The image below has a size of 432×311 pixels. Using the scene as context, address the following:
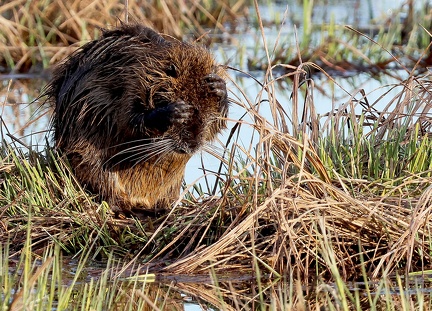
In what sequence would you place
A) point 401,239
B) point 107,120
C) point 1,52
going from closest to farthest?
point 401,239 → point 107,120 → point 1,52

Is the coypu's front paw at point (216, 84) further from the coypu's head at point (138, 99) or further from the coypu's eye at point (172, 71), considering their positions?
the coypu's eye at point (172, 71)

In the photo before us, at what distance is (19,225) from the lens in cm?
450

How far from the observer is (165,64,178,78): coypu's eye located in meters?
4.72

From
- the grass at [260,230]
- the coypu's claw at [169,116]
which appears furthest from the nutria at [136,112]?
the grass at [260,230]

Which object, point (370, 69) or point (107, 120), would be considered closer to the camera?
point (107, 120)

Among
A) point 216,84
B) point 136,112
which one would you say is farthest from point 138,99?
point 216,84

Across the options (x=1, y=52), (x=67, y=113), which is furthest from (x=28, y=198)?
(x=1, y=52)

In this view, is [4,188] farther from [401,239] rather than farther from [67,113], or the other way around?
[401,239]

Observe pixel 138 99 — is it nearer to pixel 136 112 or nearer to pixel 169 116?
pixel 136 112

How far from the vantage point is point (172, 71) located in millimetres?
4738

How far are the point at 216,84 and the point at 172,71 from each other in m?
0.23

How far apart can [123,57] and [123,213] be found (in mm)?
739

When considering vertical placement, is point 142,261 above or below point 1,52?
below

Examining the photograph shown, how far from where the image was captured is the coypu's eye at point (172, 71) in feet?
15.5
